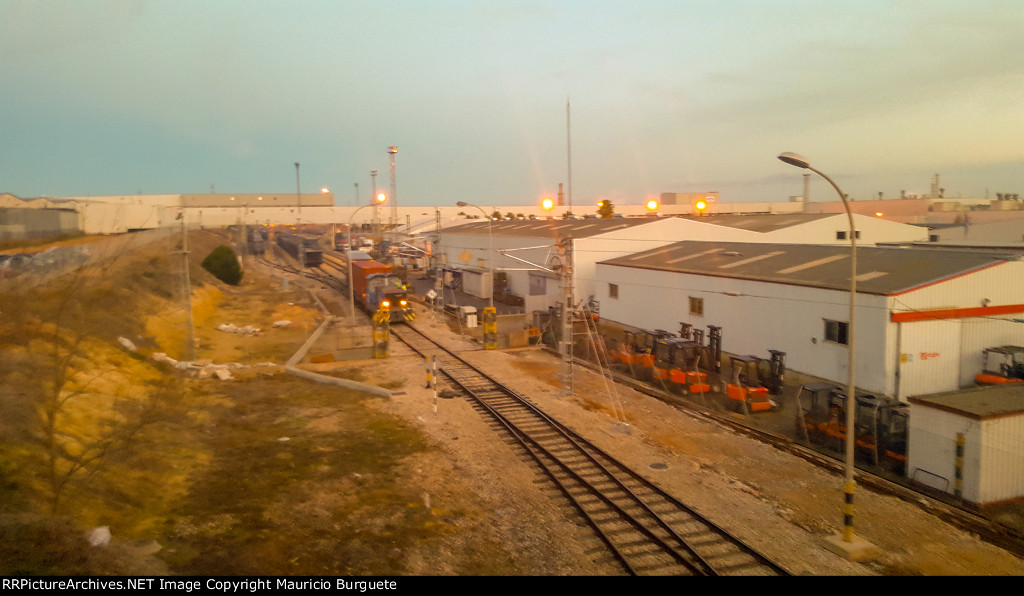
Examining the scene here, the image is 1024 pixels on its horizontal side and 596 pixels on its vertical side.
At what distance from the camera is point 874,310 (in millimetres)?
20609

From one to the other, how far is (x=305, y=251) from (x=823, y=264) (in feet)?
194

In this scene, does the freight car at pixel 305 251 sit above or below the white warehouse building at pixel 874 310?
above

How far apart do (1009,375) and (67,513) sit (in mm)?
26083

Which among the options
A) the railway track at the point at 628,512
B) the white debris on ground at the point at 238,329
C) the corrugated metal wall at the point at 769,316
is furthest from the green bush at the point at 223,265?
the railway track at the point at 628,512

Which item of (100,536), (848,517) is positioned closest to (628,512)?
(848,517)

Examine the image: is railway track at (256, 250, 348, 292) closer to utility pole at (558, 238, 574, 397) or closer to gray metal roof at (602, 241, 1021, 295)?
gray metal roof at (602, 241, 1021, 295)

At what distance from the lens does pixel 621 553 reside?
10484 millimetres

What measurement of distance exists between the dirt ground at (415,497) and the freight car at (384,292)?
14.7 metres

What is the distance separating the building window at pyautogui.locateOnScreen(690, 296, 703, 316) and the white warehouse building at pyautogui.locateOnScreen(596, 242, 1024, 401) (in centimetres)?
5

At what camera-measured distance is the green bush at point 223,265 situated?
48875mm

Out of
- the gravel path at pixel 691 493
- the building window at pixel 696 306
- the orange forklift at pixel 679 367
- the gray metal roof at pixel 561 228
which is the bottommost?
the gravel path at pixel 691 493

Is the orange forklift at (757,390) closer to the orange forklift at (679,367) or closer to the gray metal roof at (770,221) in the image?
the orange forklift at (679,367)

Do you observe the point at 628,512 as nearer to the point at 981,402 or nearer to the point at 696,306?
the point at 981,402
